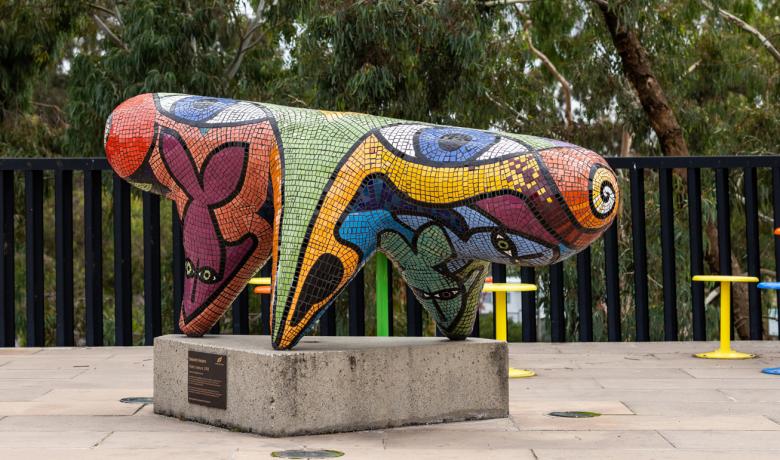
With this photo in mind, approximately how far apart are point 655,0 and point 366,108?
4.21 metres

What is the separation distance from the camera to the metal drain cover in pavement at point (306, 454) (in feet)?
15.3

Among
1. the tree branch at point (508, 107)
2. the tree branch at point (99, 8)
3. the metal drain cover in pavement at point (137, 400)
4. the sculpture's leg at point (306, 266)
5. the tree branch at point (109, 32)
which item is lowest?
the metal drain cover in pavement at point (137, 400)

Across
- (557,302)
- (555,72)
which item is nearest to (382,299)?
(557,302)

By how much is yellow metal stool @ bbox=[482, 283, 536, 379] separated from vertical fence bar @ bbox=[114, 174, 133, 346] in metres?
3.40

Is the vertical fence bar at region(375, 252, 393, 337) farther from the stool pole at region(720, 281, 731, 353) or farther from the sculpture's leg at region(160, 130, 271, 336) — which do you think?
the sculpture's leg at region(160, 130, 271, 336)

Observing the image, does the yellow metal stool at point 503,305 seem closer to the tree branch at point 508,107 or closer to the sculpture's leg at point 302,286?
the sculpture's leg at point 302,286

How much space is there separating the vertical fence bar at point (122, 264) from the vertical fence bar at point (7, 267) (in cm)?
89

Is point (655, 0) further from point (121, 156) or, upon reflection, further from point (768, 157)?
point (121, 156)

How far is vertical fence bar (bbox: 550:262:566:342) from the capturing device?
31.1 ft

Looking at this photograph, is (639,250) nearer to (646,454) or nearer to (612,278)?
(612,278)

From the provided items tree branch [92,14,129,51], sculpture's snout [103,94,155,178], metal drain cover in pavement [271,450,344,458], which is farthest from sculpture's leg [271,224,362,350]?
tree branch [92,14,129,51]

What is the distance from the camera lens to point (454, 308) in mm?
5770

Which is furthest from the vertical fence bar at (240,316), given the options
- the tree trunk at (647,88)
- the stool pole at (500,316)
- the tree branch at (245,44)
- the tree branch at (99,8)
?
the tree branch at (99,8)

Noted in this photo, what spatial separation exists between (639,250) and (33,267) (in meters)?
5.20
